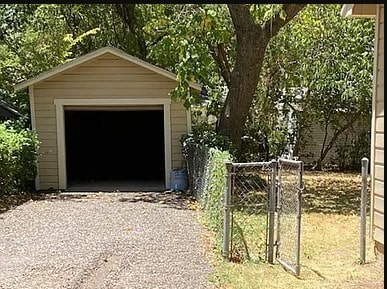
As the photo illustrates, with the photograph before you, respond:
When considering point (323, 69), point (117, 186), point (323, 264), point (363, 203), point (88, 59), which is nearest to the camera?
point (363, 203)

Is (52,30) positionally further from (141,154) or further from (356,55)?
(356,55)

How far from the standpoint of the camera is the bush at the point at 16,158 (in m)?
7.19

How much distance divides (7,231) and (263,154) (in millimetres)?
7138

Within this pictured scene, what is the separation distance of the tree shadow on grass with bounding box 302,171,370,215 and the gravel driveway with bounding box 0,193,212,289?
1915mm

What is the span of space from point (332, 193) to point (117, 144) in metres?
5.52

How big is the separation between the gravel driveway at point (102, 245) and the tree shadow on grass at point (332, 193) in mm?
1915

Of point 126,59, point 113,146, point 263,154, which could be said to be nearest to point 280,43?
point 263,154

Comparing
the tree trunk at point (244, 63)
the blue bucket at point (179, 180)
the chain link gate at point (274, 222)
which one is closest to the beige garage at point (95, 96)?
the blue bucket at point (179, 180)

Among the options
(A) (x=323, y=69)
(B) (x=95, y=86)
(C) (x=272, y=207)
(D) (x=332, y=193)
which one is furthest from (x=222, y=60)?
(C) (x=272, y=207)

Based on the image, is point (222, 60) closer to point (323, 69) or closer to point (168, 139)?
point (323, 69)

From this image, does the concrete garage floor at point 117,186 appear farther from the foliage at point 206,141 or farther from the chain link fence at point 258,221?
the chain link fence at point 258,221

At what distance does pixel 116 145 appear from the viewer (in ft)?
40.3

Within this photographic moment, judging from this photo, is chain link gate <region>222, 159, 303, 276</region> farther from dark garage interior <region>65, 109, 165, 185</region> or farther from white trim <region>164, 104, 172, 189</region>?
dark garage interior <region>65, 109, 165, 185</region>

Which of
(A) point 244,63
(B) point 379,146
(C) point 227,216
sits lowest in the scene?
(C) point 227,216
